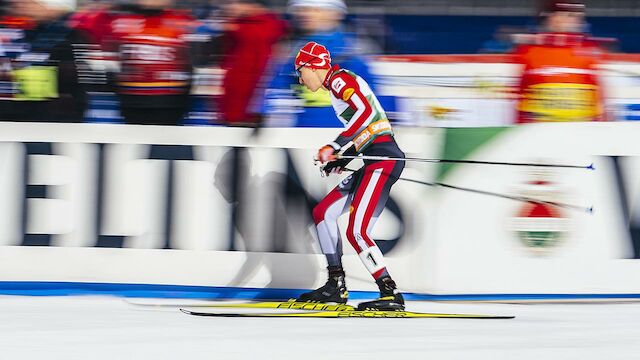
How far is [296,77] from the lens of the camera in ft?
22.4

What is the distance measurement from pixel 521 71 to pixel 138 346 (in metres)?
3.10

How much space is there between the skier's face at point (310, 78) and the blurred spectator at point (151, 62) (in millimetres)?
815

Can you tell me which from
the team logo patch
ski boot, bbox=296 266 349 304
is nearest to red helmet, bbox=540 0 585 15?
the team logo patch

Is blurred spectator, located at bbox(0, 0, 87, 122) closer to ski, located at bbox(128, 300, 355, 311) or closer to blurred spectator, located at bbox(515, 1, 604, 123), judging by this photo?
ski, located at bbox(128, 300, 355, 311)

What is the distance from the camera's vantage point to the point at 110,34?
6828mm

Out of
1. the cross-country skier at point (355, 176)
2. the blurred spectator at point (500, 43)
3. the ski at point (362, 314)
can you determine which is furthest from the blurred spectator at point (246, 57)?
the blurred spectator at point (500, 43)

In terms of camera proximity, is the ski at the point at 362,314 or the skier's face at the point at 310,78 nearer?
the ski at the point at 362,314

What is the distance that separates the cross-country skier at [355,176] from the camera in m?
6.24

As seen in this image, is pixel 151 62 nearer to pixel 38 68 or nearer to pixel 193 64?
pixel 193 64

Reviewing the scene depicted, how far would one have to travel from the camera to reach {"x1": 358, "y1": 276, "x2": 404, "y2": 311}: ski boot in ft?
20.5

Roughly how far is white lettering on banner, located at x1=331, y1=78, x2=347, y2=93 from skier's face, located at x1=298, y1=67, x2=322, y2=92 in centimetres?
11

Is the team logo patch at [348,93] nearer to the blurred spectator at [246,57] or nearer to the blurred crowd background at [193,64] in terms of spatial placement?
the blurred crowd background at [193,64]

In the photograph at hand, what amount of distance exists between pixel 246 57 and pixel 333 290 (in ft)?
5.05

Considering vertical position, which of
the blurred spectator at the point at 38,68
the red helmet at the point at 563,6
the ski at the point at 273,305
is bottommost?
the ski at the point at 273,305
